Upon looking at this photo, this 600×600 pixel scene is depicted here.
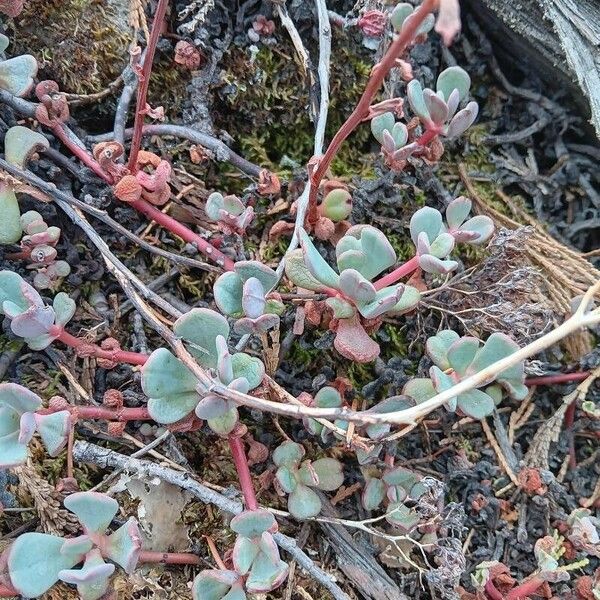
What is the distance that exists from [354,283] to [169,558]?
0.87m

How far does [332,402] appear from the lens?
1785mm

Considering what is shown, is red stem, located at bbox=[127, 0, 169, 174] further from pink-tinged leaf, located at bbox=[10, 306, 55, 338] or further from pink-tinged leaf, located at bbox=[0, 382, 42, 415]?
pink-tinged leaf, located at bbox=[0, 382, 42, 415]

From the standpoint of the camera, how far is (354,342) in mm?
1744

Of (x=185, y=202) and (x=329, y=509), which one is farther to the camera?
(x=185, y=202)

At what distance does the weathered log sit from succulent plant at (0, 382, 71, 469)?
191 cm

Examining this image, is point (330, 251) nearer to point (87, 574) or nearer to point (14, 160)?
point (14, 160)

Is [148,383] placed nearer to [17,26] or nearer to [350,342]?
[350,342]

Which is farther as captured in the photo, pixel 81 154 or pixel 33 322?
pixel 81 154

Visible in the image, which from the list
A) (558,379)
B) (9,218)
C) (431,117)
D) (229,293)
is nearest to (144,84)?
(9,218)

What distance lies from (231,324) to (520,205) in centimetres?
121

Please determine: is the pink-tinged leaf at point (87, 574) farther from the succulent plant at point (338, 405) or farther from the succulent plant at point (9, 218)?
the succulent plant at point (9, 218)

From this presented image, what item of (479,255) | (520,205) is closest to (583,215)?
(520,205)

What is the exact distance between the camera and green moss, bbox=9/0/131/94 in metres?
2.04

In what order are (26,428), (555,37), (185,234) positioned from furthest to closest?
1. (555,37)
2. (185,234)
3. (26,428)
